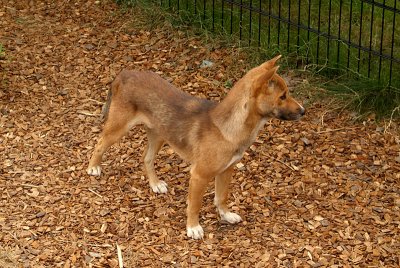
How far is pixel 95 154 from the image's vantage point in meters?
8.09

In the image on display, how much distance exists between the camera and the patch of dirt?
7254mm

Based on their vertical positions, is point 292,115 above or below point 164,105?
above

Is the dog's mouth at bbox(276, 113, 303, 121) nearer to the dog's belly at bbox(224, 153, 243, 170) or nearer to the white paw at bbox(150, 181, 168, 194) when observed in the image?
the dog's belly at bbox(224, 153, 243, 170)

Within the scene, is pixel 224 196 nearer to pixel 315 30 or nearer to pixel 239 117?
pixel 239 117

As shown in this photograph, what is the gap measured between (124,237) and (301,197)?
59.3 inches

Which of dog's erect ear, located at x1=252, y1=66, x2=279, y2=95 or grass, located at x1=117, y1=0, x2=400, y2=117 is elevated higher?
dog's erect ear, located at x1=252, y1=66, x2=279, y2=95

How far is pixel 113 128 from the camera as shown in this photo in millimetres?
7789

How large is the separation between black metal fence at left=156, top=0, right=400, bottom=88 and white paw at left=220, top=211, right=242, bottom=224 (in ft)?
7.39

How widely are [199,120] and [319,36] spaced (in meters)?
2.57

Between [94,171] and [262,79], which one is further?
[94,171]

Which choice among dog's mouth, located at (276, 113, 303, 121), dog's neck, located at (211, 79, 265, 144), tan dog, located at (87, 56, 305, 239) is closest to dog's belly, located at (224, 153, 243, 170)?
tan dog, located at (87, 56, 305, 239)

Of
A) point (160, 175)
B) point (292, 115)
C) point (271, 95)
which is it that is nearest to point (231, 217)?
Answer: point (160, 175)

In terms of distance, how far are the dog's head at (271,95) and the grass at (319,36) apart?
2128mm

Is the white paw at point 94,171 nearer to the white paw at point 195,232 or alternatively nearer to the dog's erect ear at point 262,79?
the white paw at point 195,232
